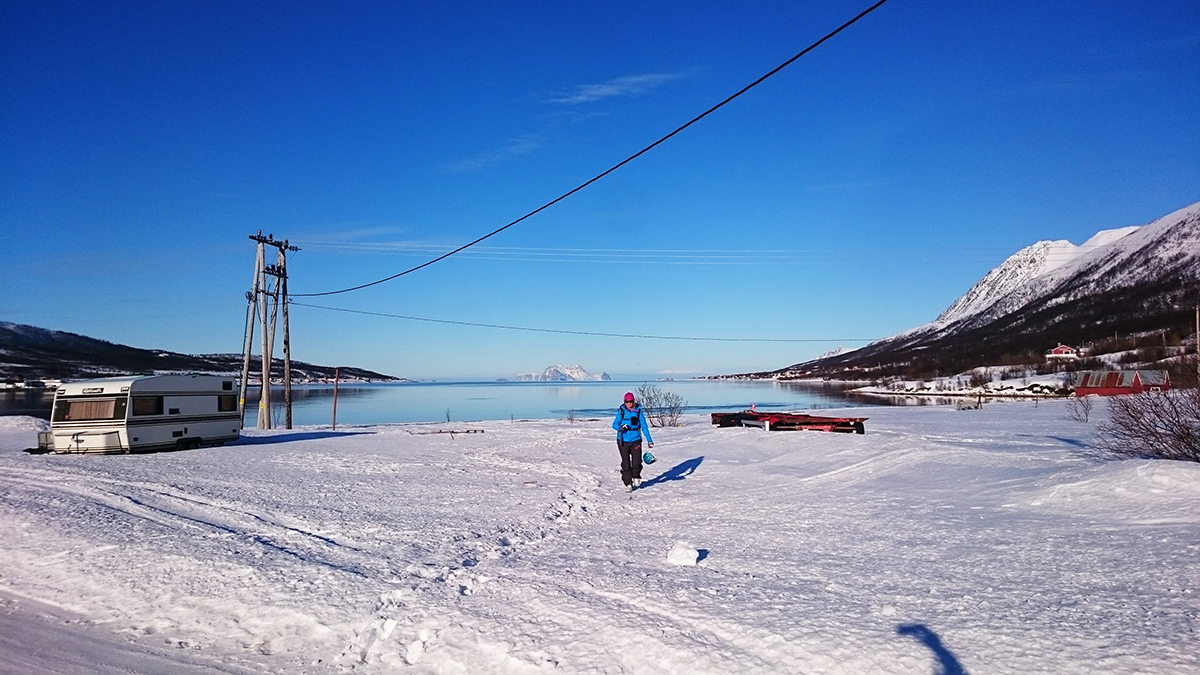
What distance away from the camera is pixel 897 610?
5.58m

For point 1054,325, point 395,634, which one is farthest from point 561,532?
point 1054,325

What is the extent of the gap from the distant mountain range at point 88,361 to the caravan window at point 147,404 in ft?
344

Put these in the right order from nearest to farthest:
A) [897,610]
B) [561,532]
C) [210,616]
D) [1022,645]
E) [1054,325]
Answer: [1022,645] < [897,610] < [210,616] < [561,532] < [1054,325]

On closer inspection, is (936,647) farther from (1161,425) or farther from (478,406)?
(478,406)

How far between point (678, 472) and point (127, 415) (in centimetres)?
1547

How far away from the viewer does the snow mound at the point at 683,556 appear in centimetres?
743

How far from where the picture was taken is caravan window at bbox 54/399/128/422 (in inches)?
777

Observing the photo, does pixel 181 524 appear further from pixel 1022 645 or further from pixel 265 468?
pixel 1022 645

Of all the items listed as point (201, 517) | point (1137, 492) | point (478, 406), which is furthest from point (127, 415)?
point (478, 406)

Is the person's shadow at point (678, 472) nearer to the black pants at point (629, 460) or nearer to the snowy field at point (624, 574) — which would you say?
the black pants at point (629, 460)

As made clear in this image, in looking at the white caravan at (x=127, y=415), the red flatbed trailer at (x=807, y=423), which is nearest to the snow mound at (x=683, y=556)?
the red flatbed trailer at (x=807, y=423)

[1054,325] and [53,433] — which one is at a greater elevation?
[1054,325]

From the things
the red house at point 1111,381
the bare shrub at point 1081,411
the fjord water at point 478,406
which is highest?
the red house at point 1111,381

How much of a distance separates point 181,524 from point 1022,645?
980 centimetres
